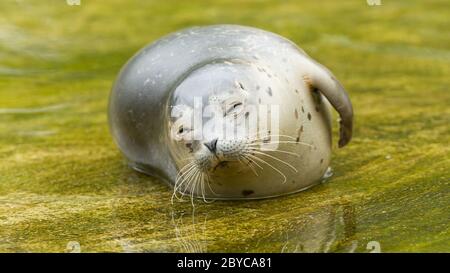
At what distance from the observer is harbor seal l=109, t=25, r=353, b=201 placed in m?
4.04

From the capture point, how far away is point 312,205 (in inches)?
169

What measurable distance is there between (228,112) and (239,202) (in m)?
0.56

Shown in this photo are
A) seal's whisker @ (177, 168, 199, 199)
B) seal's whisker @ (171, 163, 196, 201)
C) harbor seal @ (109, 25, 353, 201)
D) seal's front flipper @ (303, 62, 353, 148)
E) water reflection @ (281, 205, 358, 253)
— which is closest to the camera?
water reflection @ (281, 205, 358, 253)

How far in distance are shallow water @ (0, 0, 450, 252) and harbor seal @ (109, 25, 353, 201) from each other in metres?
0.12

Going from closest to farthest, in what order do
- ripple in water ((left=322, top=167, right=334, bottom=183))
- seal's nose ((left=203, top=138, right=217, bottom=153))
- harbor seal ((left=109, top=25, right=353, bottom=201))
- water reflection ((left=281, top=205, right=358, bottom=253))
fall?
water reflection ((left=281, top=205, right=358, bottom=253))
seal's nose ((left=203, top=138, right=217, bottom=153))
harbor seal ((left=109, top=25, right=353, bottom=201))
ripple in water ((left=322, top=167, right=334, bottom=183))

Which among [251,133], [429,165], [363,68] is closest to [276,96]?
[251,133]

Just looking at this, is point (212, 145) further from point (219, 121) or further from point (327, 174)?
point (327, 174)

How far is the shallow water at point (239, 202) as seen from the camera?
3949mm

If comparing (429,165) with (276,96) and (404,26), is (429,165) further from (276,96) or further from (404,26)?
(404,26)

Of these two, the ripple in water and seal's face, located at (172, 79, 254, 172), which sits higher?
seal's face, located at (172, 79, 254, 172)

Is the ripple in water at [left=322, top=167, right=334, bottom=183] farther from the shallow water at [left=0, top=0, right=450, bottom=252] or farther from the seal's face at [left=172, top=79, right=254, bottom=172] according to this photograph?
the seal's face at [left=172, top=79, right=254, bottom=172]

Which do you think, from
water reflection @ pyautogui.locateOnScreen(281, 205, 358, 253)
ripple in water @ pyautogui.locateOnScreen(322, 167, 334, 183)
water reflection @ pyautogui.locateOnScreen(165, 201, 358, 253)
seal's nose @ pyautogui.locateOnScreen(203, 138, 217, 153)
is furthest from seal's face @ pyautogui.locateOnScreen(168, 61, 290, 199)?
ripple in water @ pyautogui.locateOnScreen(322, 167, 334, 183)

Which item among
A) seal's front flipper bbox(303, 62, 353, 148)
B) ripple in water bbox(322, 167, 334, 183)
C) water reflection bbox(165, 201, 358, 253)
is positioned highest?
seal's front flipper bbox(303, 62, 353, 148)

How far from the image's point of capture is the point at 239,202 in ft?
14.4
